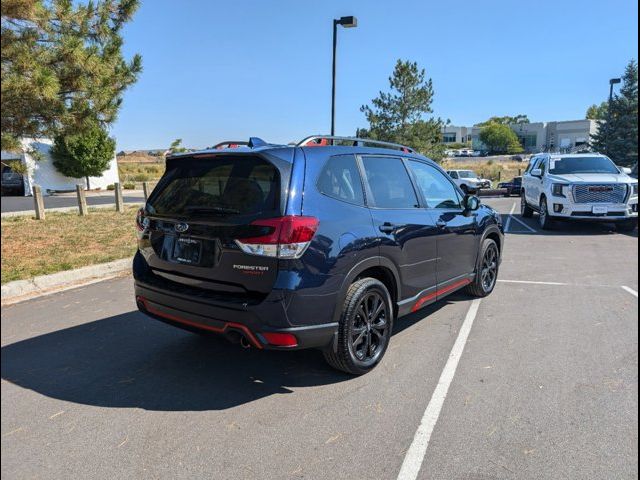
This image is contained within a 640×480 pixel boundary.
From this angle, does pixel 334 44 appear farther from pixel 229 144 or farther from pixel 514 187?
pixel 514 187

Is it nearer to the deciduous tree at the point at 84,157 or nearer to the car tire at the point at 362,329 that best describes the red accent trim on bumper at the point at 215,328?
the car tire at the point at 362,329

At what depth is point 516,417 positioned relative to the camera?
3205 mm

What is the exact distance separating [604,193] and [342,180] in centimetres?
1035

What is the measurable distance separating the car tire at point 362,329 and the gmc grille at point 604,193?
9.76m

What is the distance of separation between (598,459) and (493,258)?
3779mm

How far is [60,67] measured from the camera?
6.99 m

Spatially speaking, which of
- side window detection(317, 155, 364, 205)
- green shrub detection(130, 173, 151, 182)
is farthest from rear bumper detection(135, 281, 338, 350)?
green shrub detection(130, 173, 151, 182)

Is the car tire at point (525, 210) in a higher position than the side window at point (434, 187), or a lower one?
lower

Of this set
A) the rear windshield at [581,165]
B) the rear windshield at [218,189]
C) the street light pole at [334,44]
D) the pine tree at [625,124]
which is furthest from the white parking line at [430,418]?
the pine tree at [625,124]

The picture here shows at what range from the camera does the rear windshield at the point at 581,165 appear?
508 inches

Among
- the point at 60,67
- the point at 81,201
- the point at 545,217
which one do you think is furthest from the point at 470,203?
the point at 81,201

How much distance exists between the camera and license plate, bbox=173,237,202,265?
3529mm

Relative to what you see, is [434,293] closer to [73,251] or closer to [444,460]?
[444,460]

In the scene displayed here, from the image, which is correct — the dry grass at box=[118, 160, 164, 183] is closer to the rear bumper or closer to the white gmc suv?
the white gmc suv
